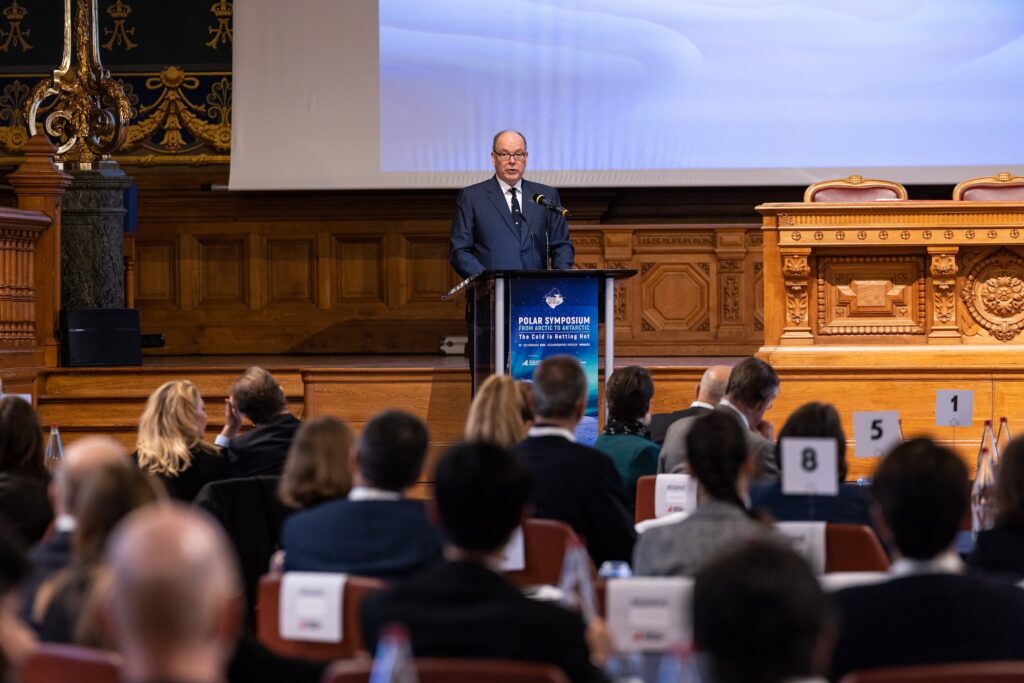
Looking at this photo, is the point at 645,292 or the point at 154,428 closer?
the point at 154,428

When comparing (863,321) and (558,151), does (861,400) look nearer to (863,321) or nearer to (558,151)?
(863,321)

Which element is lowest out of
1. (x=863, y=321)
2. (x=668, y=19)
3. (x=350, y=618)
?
(x=350, y=618)

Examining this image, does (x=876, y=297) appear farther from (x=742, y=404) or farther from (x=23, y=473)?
(x=23, y=473)

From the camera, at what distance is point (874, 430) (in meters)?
4.89

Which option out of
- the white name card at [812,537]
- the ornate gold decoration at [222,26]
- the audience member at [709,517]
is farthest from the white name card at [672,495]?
the ornate gold decoration at [222,26]

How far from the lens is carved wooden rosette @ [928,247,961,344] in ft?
26.0

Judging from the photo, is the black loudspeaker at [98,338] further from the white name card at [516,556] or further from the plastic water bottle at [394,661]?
the plastic water bottle at [394,661]

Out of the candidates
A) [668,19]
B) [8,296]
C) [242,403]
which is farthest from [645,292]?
[242,403]

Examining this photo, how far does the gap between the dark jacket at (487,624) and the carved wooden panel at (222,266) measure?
381 inches

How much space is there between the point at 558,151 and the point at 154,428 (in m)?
6.70

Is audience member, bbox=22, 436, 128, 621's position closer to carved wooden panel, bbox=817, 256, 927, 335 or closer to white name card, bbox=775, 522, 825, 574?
white name card, bbox=775, 522, 825, 574

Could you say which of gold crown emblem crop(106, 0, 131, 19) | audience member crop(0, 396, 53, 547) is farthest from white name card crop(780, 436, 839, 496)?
gold crown emblem crop(106, 0, 131, 19)

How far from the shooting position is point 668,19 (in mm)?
11039

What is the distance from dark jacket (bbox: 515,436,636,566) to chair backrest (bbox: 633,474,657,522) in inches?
28.5
